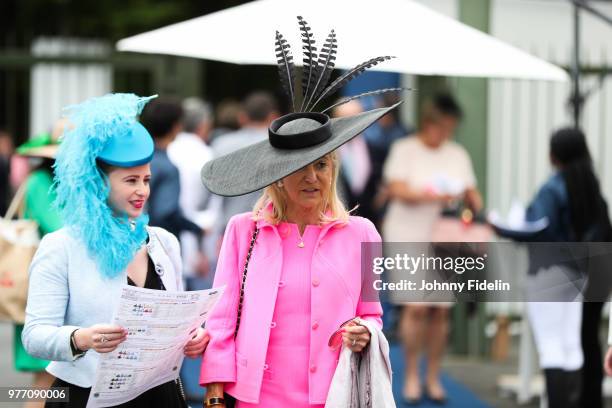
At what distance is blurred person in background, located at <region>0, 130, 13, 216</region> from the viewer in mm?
12328

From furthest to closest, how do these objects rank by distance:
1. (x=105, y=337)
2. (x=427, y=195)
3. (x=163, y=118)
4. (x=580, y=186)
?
(x=427, y=195) → (x=163, y=118) → (x=580, y=186) → (x=105, y=337)

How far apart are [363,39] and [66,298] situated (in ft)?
6.03

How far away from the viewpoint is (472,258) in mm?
4316

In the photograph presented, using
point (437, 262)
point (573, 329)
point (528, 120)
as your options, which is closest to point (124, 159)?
point (437, 262)

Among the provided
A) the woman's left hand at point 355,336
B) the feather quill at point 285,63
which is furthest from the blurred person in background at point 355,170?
the woman's left hand at point 355,336

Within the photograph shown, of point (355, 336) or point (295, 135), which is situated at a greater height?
point (295, 135)

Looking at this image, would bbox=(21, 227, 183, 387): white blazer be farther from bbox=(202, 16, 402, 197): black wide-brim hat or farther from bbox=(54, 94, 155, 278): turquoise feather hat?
bbox=(202, 16, 402, 197): black wide-brim hat

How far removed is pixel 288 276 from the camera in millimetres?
3785

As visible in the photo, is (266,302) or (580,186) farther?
(580,186)

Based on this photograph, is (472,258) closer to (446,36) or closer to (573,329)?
(446,36)

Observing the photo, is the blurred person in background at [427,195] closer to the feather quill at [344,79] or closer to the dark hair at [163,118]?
the dark hair at [163,118]

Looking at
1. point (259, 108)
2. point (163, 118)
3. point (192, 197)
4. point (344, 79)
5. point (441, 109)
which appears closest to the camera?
point (344, 79)

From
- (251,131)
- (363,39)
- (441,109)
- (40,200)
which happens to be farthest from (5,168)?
(363,39)

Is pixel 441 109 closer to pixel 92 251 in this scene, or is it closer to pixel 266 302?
pixel 266 302
